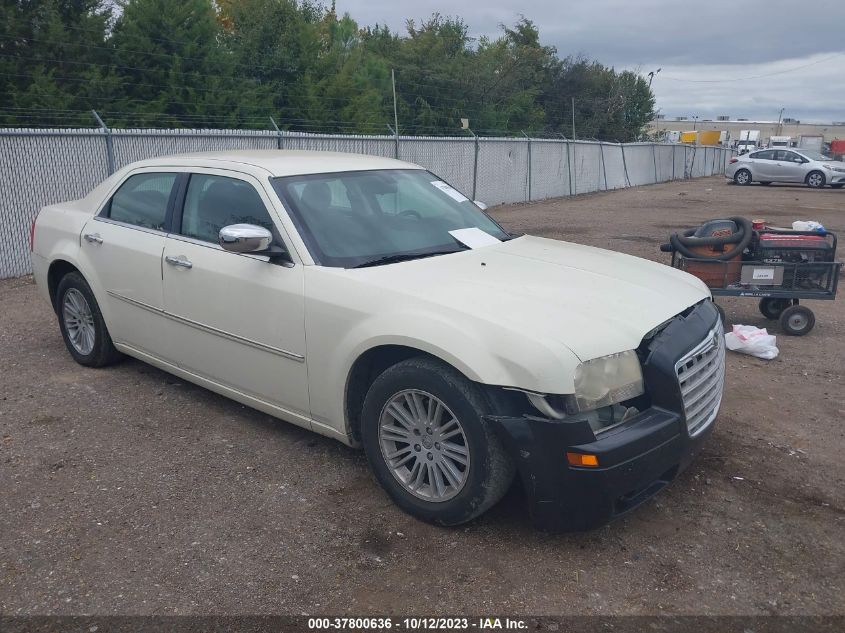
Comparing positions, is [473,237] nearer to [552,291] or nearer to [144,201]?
[552,291]

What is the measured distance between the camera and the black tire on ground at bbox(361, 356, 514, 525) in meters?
3.26

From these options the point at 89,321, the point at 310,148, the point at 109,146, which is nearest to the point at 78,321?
the point at 89,321

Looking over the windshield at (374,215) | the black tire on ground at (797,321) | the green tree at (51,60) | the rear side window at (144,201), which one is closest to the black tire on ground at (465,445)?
the windshield at (374,215)

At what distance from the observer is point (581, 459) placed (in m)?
A: 3.10

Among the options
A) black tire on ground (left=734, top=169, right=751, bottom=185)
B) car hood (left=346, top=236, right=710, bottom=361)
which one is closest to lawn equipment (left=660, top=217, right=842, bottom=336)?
car hood (left=346, top=236, right=710, bottom=361)

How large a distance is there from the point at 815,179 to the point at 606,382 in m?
30.4

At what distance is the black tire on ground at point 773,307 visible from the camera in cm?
754

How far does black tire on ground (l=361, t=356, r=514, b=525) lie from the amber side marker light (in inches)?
11.5

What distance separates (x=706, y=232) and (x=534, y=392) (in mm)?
4784

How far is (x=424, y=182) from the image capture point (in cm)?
503

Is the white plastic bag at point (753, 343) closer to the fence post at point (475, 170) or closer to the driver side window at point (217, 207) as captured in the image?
the driver side window at point (217, 207)

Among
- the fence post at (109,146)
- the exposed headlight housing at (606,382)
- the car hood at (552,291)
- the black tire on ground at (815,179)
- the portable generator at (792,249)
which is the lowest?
the black tire on ground at (815,179)

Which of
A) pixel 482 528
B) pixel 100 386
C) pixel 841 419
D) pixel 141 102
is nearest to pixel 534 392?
pixel 482 528

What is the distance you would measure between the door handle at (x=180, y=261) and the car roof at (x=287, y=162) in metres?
0.61
